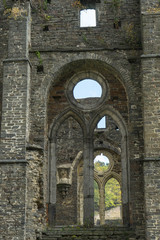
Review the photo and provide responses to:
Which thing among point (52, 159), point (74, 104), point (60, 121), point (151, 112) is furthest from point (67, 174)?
point (151, 112)

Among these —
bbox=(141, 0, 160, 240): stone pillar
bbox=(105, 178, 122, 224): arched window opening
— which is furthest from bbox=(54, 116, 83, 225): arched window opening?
bbox=(105, 178, 122, 224): arched window opening

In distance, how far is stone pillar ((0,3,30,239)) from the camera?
36.9 feet

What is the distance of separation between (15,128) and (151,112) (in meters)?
3.81

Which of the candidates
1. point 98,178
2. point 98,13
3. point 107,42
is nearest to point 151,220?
point 107,42

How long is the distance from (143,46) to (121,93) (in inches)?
66.4

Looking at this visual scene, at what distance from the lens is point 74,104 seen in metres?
13.4

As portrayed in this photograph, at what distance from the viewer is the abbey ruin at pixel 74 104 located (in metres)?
11.5

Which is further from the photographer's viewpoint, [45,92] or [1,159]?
[45,92]

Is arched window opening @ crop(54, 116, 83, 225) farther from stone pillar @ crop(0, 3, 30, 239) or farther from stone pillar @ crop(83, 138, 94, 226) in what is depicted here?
stone pillar @ crop(0, 3, 30, 239)

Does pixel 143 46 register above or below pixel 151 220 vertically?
above

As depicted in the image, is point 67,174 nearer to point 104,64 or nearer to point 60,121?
point 60,121

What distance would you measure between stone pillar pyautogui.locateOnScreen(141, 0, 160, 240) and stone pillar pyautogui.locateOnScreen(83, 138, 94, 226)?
6.07ft

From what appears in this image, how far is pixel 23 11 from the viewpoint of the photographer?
13.3 metres

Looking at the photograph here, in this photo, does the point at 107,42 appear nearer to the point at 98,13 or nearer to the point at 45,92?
the point at 98,13
